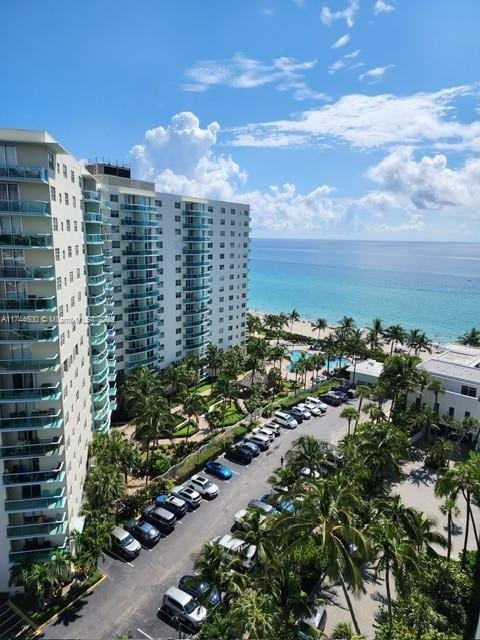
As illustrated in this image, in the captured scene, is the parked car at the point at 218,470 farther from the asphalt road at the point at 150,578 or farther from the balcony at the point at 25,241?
the balcony at the point at 25,241

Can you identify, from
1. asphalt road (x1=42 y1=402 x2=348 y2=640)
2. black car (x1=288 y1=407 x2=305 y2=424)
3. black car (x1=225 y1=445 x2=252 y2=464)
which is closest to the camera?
asphalt road (x1=42 y1=402 x2=348 y2=640)

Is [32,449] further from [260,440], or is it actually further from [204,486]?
[260,440]

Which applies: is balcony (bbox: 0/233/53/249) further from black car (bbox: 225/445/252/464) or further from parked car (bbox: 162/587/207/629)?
black car (bbox: 225/445/252/464)

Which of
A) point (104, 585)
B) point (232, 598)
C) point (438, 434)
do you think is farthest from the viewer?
point (438, 434)

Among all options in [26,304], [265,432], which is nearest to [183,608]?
[26,304]

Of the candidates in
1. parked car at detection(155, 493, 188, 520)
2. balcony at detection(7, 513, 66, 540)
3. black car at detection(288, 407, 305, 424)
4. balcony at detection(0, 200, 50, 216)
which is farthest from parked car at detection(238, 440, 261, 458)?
balcony at detection(0, 200, 50, 216)

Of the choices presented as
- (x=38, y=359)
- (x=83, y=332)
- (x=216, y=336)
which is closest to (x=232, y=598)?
(x=38, y=359)

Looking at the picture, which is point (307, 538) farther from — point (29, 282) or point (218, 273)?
point (218, 273)
